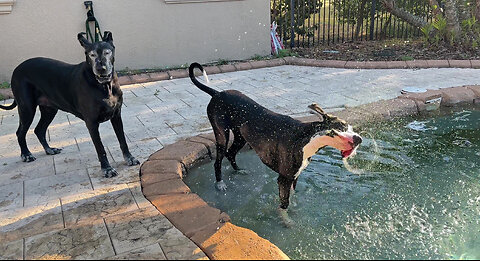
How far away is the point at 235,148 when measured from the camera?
3752 mm

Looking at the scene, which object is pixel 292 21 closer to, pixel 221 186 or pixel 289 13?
pixel 289 13

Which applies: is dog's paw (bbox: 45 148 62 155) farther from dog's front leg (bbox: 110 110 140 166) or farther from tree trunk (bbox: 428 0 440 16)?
tree trunk (bbox: 428 0 440 16)

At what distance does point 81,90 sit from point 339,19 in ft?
26.7

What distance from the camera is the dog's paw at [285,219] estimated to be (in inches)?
117

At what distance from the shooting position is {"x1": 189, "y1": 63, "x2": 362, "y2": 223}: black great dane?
2.66 metres

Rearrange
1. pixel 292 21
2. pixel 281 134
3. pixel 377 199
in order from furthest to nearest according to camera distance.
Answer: pixel 292 21
pixel 377 199
pixel 281 134

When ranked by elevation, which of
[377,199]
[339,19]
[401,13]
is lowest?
[377,199]

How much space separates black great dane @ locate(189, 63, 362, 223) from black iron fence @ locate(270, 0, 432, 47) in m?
6.31

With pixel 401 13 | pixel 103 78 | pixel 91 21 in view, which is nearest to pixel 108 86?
pixel 103 78

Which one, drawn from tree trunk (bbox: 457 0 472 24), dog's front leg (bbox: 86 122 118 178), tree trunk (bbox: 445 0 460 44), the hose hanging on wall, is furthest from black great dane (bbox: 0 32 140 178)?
tree trunk (bbox: 457 0 472 24)

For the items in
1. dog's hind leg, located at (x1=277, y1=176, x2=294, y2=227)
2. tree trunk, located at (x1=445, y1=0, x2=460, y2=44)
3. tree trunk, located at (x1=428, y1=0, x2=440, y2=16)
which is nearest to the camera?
dog's hind leg, located at (x1=277, y1=176, x2=294, y2=227)

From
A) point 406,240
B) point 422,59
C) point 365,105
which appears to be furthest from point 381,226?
point 422,59

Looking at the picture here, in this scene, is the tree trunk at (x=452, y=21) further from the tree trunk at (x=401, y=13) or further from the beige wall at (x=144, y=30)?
the beige wall at (x=144, y=30)

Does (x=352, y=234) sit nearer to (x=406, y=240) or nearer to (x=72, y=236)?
(x=406, y=240)
